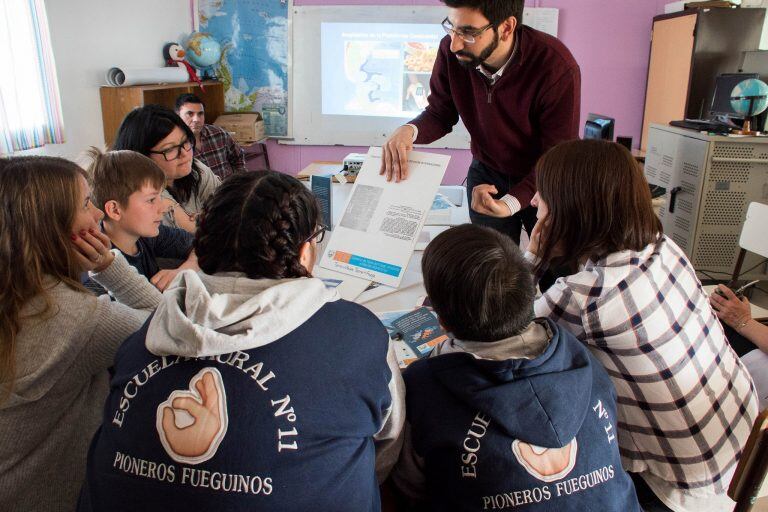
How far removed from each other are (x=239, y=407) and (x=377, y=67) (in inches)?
178

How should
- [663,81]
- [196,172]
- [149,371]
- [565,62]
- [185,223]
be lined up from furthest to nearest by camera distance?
[663,81] → [196,172] → [185,223] → [565,62] → [149,371]

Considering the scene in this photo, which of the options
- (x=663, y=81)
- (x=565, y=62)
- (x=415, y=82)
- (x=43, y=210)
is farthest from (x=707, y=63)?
(x=43, y=210)

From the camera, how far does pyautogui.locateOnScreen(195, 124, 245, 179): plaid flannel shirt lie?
335 centimetres

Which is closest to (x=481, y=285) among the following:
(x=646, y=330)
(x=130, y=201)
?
(x=646, y=330)

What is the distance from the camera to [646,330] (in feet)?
3.56

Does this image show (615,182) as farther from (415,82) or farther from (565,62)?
(415,82)

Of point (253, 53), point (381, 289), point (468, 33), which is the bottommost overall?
point (381, 289)

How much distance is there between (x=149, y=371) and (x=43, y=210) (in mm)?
494

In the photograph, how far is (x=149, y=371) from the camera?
795 millimetres

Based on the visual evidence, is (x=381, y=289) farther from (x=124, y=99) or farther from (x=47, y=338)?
(x=124, y=99)

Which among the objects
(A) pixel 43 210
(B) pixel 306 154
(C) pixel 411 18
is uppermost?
(C) pixel 411 18

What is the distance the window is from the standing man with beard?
2057mm

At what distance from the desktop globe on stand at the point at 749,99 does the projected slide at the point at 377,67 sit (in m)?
2.41

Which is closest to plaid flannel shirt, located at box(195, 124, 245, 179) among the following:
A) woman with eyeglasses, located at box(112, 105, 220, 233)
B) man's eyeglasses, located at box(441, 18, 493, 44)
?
woman with eyeglasses, located at box(112, 105, 220, 233)
